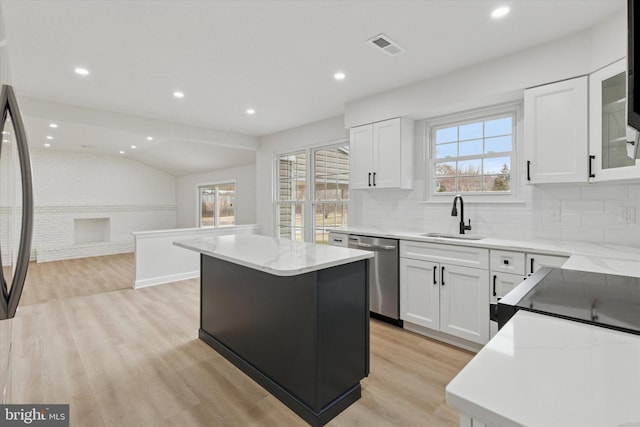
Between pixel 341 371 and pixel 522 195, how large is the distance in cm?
232

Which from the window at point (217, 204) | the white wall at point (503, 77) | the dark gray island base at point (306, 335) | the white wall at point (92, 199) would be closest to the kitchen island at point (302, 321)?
the dark gray island base at point (306, 335)

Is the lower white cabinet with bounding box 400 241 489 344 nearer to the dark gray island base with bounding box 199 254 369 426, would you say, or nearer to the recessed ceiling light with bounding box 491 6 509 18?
the dark gray island base with bounding box 199 254 369 426

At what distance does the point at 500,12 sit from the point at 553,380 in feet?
8.09

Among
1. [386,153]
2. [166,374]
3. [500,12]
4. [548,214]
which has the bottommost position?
[166,374]

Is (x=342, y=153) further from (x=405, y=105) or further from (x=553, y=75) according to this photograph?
(x=553, y=75)

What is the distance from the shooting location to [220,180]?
7.71m

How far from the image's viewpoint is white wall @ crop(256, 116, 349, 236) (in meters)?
4.75

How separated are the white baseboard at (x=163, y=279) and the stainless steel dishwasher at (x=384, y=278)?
331cm

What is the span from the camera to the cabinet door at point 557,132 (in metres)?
2.36

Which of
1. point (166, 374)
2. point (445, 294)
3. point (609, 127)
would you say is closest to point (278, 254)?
point (166, 374)

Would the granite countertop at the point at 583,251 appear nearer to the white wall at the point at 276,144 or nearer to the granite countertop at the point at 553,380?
the granite countertop at the point at 553,380

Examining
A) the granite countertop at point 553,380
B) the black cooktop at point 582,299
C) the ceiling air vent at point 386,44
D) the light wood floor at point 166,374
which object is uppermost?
the ceiling air vent at point 386,44

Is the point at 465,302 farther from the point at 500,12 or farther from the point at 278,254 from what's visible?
the point at 500,12

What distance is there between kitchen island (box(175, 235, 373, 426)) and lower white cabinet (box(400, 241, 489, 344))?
1012 mm
